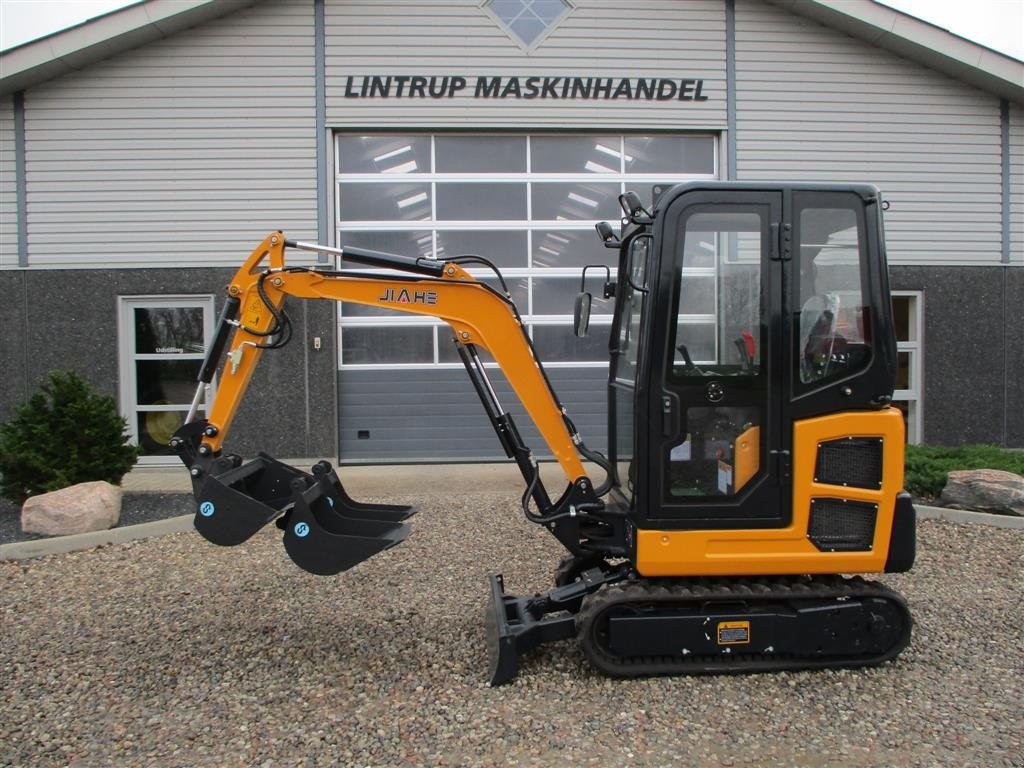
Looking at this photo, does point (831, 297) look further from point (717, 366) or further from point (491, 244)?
point (491, 244)

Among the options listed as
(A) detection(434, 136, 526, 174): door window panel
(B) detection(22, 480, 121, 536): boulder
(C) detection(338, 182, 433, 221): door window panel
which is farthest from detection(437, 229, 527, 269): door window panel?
(B) detection(22, 480, 121, 536): boulder

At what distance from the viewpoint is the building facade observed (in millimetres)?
9602

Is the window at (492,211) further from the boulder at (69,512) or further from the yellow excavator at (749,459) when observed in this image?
the yellow excavator at (749,459)

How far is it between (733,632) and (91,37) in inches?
392

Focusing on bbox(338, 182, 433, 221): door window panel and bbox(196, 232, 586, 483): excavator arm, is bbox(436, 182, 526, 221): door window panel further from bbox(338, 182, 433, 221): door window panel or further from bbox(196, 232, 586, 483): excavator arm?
bbox(196, 232, 586, 483): excavator arm

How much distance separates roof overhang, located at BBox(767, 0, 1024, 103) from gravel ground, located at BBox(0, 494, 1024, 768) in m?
7.45

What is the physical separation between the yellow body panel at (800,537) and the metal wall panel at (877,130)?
23.8 ft

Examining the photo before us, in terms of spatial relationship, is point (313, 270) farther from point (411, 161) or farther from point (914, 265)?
point (914, 265)

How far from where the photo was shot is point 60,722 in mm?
3408

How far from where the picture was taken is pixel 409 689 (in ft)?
12.0

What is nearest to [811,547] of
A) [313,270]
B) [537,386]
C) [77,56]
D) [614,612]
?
[614,612]

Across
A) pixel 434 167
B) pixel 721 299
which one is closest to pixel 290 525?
pixel 721 299

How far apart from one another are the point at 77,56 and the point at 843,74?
→ 997 centimetres

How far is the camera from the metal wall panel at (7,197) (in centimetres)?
959
